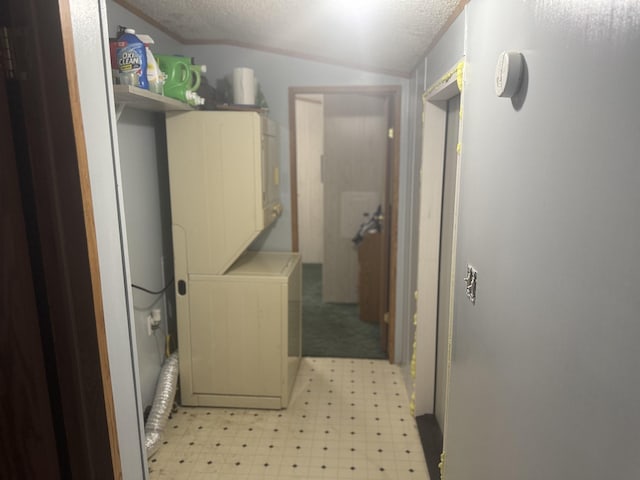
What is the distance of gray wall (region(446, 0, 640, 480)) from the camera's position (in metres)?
0.64

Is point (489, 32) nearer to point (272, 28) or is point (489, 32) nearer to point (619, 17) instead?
point (619, 17)

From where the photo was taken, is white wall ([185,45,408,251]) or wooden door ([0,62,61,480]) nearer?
wooden door ([0,62,61,480])

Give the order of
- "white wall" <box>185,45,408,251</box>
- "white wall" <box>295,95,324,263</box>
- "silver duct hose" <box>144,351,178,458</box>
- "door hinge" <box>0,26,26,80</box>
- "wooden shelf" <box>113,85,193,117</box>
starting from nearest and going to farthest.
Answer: "door hinge" <box>0,26,26,80</box> < "wooden shelf" <box>113,85,193,117</box> < "silver duct hose" <box>144,351,178,458</box> < "white wall" <box>185,45,408,251</box> < "white wall" <box>295,95,324,263</box>

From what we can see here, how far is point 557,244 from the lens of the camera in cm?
84

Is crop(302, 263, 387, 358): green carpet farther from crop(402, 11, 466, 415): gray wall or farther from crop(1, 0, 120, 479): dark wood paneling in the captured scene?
crop(1, 0, 120, 479): dark wood paneling

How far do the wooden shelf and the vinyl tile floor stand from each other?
1754 mm

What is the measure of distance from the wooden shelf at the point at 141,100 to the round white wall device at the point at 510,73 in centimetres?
134

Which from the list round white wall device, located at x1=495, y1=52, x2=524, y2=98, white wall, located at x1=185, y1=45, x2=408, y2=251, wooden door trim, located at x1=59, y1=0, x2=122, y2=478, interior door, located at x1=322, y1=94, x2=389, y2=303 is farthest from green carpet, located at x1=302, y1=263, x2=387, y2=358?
round white wall device, located at x1=495, y1=52, x2=524, y2=98

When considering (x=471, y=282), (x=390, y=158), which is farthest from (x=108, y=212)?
(x=390, y=158)

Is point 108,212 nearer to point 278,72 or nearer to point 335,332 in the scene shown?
point 278,72

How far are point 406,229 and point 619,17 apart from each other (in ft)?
7.80

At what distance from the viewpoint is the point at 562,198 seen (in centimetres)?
82

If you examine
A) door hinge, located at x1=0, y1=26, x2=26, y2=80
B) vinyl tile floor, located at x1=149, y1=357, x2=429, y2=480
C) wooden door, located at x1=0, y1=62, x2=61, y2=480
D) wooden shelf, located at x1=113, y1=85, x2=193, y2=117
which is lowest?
vinyl tile floor, located at x1=149, y1=357, x2=429, y2=480

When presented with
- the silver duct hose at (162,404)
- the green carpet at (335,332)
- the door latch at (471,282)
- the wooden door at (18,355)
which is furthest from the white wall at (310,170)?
the wooden door at (18,355)
